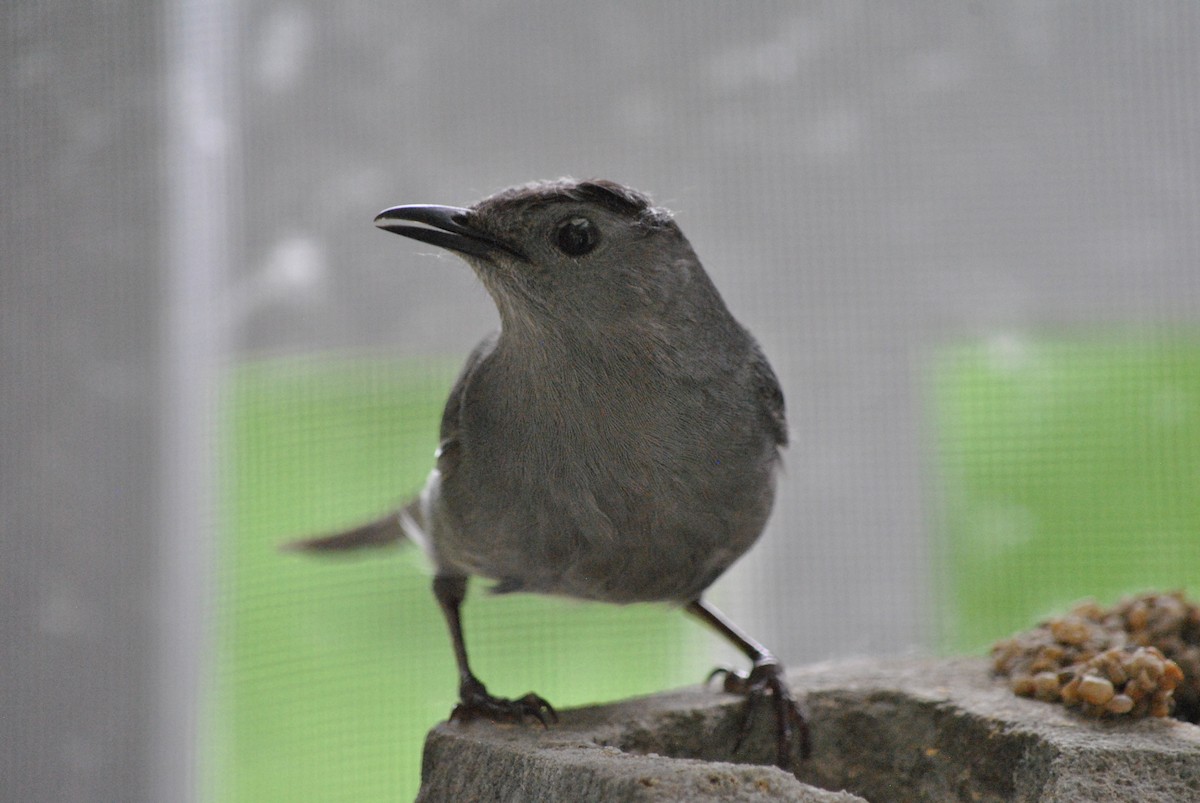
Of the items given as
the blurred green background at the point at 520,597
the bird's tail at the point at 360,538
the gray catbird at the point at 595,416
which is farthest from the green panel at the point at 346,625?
the gray catbird at the point at 595,416

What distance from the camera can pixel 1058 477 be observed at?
4418 millimetres

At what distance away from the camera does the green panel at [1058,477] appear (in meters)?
4.30

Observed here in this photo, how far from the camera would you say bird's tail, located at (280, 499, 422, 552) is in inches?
142

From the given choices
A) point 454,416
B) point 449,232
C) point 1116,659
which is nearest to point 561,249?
point 449,232

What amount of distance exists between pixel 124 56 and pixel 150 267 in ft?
1.89

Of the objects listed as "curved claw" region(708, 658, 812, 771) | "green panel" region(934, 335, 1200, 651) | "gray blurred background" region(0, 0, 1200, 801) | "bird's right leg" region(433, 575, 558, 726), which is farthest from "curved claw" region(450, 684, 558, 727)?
"green panel" region(934, 335, 1200, 651)

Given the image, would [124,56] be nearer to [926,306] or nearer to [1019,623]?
[926,306]

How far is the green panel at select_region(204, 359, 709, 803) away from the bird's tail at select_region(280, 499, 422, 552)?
29cm

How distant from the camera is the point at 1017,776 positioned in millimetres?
2303

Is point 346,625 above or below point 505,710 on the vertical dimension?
above

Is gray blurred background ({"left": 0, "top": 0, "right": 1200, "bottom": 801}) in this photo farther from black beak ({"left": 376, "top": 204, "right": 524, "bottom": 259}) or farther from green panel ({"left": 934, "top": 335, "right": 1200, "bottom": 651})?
black beak ({"left": 376, "top": 204, "right": 524, "bottom": 259})

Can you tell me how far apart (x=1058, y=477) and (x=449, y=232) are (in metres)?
2.89

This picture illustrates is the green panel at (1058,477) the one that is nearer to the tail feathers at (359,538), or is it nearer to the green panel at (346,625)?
the green panel at (346,625)

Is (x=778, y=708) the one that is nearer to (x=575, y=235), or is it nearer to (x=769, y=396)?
(x=769, y=396)
